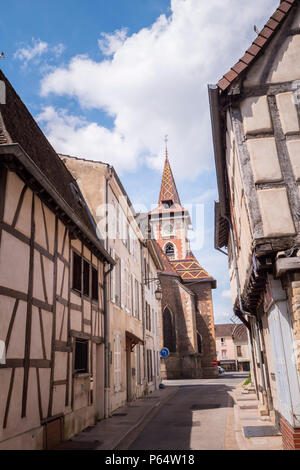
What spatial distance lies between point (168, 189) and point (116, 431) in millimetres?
46633

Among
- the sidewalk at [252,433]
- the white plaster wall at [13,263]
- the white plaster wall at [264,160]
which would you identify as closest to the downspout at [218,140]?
the white plaster wall at [264,160]

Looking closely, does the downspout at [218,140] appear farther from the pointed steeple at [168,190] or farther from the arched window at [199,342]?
the pointed steeple at [168,190]

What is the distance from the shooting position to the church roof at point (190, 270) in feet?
129

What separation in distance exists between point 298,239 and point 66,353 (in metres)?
5.36

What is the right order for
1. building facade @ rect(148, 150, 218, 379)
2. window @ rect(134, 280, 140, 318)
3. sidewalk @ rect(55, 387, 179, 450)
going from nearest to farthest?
sidewalk @ rect(55, 387, 179, 450) < window @ rect(134, 280, 140, 318) < building facade @ rect(148, 150, 218, 379)

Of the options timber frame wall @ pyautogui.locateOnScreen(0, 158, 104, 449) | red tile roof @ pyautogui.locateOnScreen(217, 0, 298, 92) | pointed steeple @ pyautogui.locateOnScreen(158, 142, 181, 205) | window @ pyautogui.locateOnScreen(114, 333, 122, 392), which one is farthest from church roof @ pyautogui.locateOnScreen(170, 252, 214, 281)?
red tile roof @ pyautogui.locateOnScreen(217, 0, 298, 92)

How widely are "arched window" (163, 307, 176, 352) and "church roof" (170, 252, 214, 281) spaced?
5.32 metres

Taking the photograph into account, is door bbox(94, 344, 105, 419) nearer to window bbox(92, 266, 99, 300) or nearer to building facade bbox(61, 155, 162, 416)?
building facade bbox(61, 155, 162, 416)

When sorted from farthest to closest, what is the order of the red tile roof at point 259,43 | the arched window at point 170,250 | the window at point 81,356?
the arched window at point 170,250 < the window at point 81,356 < the red tile roof at point 259,43

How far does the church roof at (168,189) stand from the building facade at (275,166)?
150 feet

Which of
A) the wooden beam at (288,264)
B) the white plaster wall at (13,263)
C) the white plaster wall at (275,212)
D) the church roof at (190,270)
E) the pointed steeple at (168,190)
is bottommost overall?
the wooden beam at (288,264)

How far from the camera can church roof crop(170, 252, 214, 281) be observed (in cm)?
3935

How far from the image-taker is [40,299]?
23.4 ft

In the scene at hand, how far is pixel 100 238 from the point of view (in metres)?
12.4
